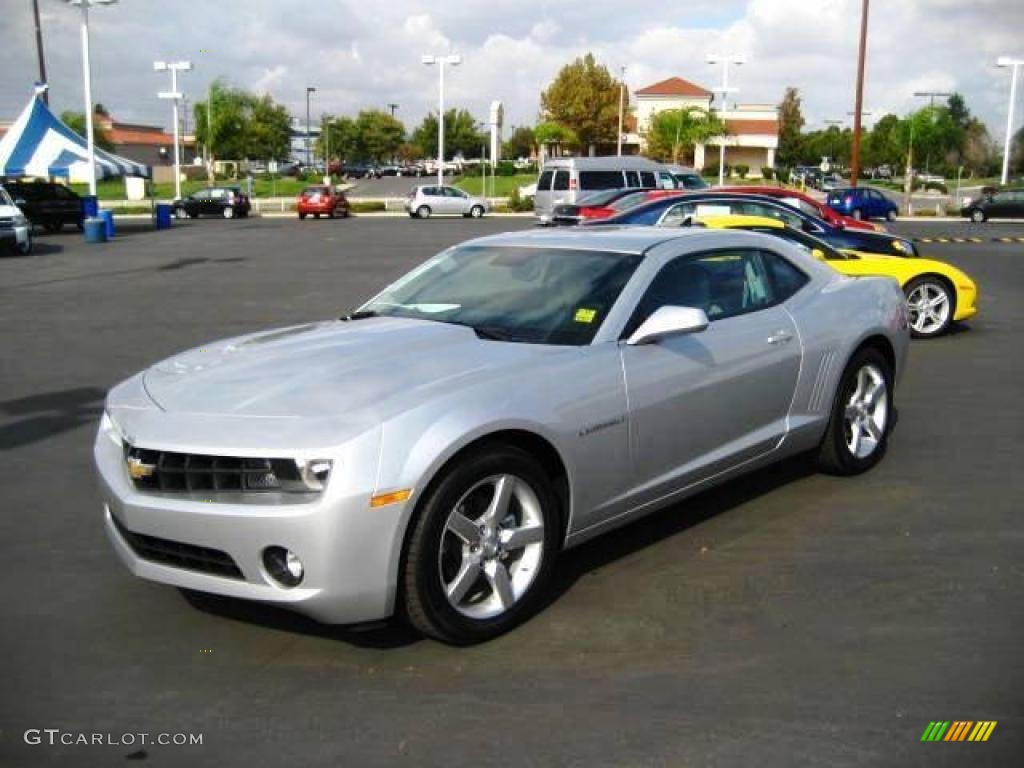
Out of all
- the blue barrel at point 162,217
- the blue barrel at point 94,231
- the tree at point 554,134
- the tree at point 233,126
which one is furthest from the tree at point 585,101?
the blue barrel at point 94,231

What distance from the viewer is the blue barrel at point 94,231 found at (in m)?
28.4

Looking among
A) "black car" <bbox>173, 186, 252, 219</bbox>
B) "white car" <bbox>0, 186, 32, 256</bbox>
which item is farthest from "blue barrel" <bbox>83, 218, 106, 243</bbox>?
"black car" <bbox>173, 186, 252, 219</bbox>

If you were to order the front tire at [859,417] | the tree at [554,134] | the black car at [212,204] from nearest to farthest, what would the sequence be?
the front tire at [859,417] < the black car at [212,204] < the tree at [554,134]

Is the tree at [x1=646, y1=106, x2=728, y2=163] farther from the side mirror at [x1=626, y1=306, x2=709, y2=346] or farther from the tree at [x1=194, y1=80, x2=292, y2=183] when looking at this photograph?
the side mirror at [x1=626, y1=306, x2=709, y2=346]

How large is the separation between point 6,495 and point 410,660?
10.6ft

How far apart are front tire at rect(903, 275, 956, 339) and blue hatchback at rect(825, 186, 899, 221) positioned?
1214 inches

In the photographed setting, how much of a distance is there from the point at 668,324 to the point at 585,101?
9108 centimetres

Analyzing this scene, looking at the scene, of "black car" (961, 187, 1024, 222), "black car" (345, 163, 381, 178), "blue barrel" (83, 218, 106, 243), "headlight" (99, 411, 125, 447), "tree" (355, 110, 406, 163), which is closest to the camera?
"headlight" (99, 411, 125, 447)

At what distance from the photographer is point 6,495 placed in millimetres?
5742

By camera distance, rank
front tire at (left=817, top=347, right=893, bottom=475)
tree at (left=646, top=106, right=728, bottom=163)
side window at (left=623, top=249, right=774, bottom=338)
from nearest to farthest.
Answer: side window at (left=623, top=249, right=774, bottom=338) → front tire at (left=817, top=347, right=893, bottom=475) → tree at (left=646, top=106, right=728, bottom=163)

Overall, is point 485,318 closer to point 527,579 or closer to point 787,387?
point 527,579

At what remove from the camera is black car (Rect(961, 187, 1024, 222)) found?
43.6 meters

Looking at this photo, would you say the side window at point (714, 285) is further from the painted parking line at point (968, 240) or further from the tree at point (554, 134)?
the tree at point (554, 134)

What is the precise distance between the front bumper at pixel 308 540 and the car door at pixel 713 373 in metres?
1.32
